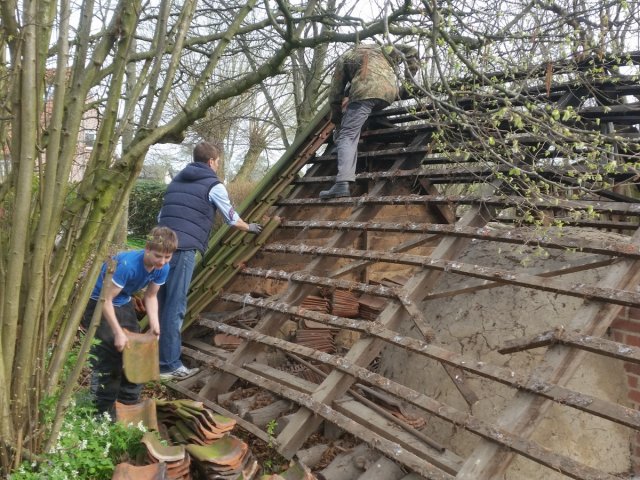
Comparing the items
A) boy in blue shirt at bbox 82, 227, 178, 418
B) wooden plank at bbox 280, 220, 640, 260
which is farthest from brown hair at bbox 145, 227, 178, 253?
wooden plank at bbox 280, 220, 640, 260

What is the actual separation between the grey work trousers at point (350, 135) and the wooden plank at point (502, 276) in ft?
3.08

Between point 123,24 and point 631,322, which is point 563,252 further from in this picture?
point 123,24

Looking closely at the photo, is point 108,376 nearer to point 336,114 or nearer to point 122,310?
point 122,310

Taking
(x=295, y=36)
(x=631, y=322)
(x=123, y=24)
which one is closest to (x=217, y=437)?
(x=123, y=24)

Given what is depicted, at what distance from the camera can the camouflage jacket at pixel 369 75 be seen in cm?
550

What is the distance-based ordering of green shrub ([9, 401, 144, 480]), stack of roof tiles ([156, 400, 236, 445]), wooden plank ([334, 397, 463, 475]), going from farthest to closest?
1. stack of roof tiles ([156, 400, 236, 445])
2. wooden plank ([334, 397, 463, 475])
3. green shrub ([9, 401, 144, 480])

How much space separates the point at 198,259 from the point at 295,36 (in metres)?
2.61

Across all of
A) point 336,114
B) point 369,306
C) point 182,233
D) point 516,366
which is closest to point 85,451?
point 182,233

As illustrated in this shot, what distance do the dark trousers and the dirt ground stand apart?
205 cm

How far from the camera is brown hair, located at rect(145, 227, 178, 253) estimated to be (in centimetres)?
364

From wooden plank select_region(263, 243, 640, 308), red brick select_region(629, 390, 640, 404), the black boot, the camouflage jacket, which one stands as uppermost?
the camouflage jacket

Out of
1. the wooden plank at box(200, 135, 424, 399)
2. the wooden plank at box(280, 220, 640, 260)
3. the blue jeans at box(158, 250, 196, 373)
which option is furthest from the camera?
the blue jeans at box(158, 250, 196, 373)

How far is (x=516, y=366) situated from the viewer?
4012 millimetres

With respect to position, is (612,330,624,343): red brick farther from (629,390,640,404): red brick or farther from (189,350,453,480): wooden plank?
(189,350,453,480): wooden plank
